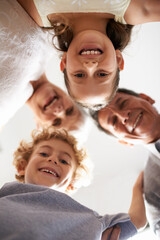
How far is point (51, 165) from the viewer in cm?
105

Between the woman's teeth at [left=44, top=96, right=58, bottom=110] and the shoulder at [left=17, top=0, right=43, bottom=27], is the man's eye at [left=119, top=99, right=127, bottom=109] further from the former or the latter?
the shoulder at [left=17, top=0, right=43, bottom=27]

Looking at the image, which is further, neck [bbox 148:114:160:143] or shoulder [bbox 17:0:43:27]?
neck [bbox 148:114:160:143]

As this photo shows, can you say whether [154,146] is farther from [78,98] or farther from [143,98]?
[78,98]

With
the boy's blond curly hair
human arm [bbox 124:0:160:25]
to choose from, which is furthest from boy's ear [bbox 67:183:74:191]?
human arm [bbox 124:0:160:25]

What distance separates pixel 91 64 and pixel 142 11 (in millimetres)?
262

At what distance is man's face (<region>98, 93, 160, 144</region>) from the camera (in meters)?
1.21

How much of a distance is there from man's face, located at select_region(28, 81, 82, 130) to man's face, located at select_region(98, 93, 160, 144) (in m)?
0.23

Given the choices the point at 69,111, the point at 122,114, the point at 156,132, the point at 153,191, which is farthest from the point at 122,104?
the point at 153,191

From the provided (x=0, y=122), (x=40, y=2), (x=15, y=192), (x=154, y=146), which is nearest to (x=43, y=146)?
(x=0, y=122)

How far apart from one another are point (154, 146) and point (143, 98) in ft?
Result: 1.05

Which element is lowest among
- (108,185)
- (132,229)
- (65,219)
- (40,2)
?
(108,185)

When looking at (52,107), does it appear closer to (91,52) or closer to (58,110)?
(58,110)

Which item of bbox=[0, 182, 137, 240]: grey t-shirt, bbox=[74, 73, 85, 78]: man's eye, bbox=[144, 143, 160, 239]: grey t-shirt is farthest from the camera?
bbox=[144, 143, 160, 239]: grey t-shirt

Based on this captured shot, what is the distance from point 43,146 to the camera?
1.19 metres
